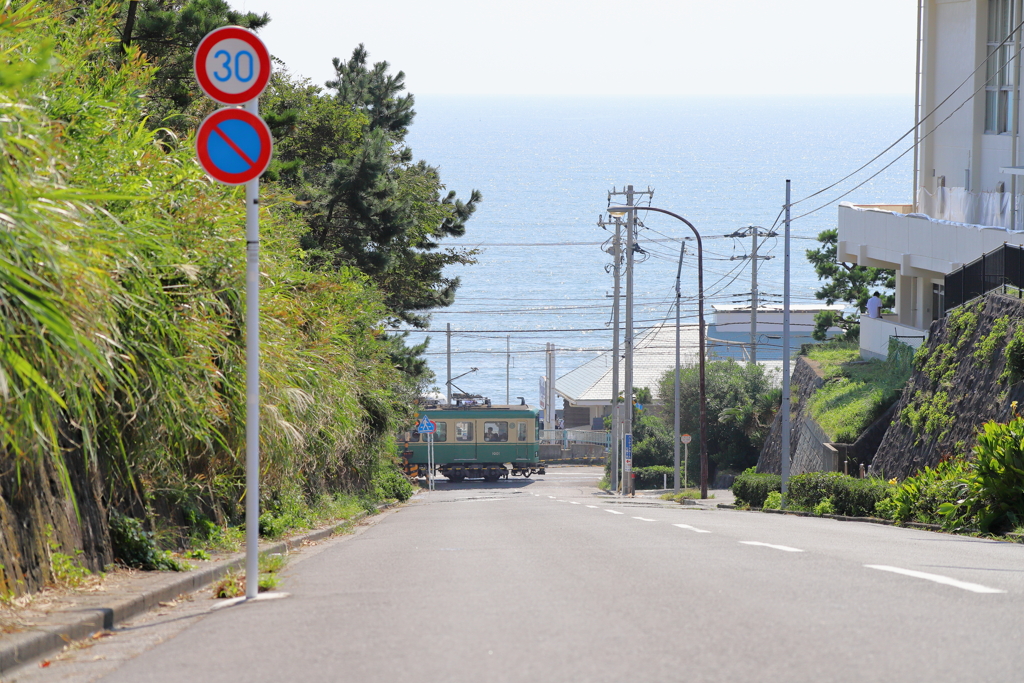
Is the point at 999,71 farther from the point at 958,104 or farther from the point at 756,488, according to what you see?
the point at 756,488

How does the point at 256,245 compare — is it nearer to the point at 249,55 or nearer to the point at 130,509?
the point at 249,55

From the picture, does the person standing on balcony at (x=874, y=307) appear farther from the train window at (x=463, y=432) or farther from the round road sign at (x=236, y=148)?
the round road sign at (x=236, y=148)

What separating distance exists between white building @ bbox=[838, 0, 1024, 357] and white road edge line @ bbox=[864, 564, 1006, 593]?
21.1 m

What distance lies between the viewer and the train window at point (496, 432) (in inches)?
2012

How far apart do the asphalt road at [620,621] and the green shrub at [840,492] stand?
9.51 meters

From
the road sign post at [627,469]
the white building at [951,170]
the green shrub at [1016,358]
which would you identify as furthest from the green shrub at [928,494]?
the road sign post at [627,469]

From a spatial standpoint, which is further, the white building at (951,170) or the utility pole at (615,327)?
the utility pole at (615,327)

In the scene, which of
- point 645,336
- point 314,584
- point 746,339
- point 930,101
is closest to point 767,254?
point 930,101

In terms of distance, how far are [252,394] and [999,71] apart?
30.5m

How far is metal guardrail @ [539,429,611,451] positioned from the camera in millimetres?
68438

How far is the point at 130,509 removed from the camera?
8891mm

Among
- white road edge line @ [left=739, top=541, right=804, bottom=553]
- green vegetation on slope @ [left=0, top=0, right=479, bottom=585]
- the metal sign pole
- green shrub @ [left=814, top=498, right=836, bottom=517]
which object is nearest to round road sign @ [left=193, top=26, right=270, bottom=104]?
the metal sign pole

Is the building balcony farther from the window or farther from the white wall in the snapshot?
the window

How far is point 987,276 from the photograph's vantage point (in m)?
22.9
